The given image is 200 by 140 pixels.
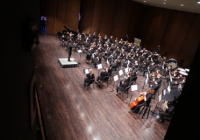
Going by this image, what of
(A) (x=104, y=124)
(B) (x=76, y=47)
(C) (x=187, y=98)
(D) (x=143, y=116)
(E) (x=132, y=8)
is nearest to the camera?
(C) (x=187, y=98)

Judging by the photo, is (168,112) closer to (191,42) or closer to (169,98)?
(169,98)

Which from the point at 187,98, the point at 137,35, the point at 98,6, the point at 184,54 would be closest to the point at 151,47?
the point at 137,35

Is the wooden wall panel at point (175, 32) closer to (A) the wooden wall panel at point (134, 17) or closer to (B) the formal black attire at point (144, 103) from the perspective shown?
(A) the wooden wall panel at point (134, 17)

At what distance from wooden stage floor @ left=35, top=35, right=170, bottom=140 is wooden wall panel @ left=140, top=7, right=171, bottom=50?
1561cm

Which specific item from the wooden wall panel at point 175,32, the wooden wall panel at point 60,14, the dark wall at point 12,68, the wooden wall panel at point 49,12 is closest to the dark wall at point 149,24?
the wooden wall panel at point 175,32

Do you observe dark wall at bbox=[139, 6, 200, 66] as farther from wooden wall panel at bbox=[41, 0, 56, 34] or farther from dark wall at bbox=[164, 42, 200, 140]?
dark wall at bbox=[164, 42, 200, 140]

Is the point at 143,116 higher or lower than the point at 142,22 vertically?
lower

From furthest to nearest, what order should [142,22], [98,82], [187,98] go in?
[142,22] → [98,82] → [187,98]

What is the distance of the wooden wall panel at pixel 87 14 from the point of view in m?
21.1

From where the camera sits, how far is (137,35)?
87.5 ft

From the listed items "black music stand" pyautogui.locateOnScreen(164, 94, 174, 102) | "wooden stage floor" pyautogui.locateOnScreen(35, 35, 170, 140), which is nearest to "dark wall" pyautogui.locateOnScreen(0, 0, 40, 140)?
"wooden stage floor" pyautogui.locateOnScreen(35, 35, 170, 140)

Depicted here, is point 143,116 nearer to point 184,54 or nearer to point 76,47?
point 76,47

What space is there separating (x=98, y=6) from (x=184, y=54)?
12.7 metres

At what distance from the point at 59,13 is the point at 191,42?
16774 mm
